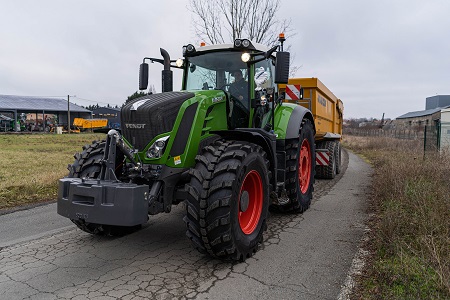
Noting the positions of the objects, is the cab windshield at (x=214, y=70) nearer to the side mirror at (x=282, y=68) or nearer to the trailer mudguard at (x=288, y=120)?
the side mirror at (x=282, y=68)

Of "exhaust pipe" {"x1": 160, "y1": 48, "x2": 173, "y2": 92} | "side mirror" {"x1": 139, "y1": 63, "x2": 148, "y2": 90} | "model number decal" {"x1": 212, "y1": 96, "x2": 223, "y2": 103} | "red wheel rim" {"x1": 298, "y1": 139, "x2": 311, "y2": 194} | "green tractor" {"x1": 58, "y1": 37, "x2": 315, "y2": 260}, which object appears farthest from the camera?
"red wheel rim" {"x1": 298, "y1": 139, "x2": 311, "y2": 194}

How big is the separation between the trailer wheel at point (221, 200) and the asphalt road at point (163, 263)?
27 centimetres

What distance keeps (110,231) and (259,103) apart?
9.13ft

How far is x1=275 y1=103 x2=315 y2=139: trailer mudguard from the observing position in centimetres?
568

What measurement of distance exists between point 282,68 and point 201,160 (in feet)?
5.82

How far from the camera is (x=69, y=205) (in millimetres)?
3631

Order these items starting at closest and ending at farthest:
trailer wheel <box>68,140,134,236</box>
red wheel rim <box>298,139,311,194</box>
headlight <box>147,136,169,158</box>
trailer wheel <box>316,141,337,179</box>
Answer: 1. headlight <box>147,136,169,158</box>
2. trailer wheel <box>68,140,134,236</box>
3. red wheel rim <box>298,139,311,194</box>
4. trailer wheel <box>316,141,337,179</box>

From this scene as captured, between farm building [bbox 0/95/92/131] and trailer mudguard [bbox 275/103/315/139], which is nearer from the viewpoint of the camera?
trailer mudguard [bbox 275/103/315/139]

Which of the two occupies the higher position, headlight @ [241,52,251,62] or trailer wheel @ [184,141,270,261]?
headlight @ [241,52,251,62]

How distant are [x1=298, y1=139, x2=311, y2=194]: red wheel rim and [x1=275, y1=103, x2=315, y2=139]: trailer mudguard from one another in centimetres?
65

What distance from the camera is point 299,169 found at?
632 cm

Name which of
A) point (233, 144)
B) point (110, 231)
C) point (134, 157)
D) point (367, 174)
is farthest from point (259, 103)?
point (367, 174)

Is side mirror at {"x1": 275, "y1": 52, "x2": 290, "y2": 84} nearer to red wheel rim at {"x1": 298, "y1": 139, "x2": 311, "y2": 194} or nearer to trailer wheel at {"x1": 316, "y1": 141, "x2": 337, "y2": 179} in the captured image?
red wheel rim at {"x1": 298, "y1": 139, "x2": 311, "y2": 194}

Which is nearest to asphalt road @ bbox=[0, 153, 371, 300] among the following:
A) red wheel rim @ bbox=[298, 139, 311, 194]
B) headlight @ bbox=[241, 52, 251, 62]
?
red wheel rim @ bbox=[298, 139, 311, 194]
